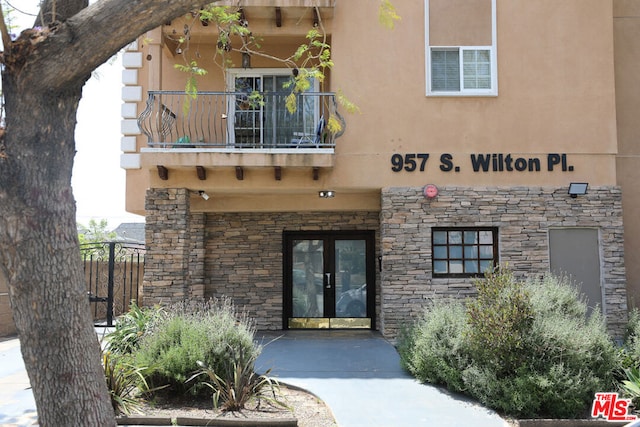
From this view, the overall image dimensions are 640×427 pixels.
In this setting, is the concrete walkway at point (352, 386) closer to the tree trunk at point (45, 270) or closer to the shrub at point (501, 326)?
the shrub at point (501, 326)

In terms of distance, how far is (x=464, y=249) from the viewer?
37.9 ft

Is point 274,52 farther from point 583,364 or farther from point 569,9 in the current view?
point 583,364

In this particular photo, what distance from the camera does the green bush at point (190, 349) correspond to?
754 centimetres

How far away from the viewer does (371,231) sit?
43.9 ft

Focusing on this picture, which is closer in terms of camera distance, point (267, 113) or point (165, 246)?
point (165, 246)

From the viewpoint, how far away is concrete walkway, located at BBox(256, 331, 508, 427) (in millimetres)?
7016

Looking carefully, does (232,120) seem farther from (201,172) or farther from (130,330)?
(130,330)

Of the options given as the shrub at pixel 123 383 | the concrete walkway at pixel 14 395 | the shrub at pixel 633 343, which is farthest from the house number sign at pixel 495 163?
the concrete walkway at pixel 14 395

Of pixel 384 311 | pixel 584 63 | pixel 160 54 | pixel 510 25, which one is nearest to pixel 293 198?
pixel 384 311

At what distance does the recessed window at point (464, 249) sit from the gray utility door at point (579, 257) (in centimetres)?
118

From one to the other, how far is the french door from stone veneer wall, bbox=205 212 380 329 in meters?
0.24

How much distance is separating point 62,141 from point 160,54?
8128mm

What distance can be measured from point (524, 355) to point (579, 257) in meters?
4.67

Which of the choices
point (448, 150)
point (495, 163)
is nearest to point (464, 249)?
point (495, 163)
